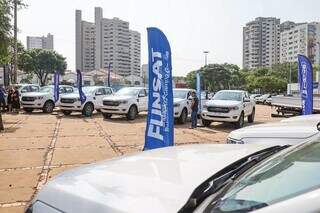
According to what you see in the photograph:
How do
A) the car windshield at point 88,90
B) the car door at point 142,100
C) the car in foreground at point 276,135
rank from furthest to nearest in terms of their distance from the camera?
the car windshield at point 88,90 → the car door at point 142,100 → the car in foreground at point 276,135

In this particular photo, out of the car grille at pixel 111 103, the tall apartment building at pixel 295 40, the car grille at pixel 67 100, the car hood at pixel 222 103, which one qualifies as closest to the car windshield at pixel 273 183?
the car hood at pixel 222 103

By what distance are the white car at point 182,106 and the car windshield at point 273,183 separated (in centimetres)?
1644

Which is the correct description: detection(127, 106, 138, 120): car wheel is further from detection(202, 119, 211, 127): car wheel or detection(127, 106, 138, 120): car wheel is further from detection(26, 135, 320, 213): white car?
detection(26, 135, 320, 213): white car

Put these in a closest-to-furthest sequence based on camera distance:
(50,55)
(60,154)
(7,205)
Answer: (7,205) < (60,154) < (50,55)

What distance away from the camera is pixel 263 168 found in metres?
2.46

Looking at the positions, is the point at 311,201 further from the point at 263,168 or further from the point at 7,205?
the point at 7,205

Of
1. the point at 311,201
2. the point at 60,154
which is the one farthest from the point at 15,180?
the point at 311,201

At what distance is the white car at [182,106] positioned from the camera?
18984 millimetres

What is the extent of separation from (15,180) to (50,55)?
6318 cm

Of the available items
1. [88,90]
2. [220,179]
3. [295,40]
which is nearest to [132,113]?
[88,90]

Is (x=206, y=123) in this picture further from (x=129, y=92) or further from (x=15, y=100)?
(x=15, y=100)

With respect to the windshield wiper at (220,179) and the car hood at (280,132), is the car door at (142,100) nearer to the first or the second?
the car hood at (280,132)

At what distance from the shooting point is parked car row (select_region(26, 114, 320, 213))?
1.92 meters

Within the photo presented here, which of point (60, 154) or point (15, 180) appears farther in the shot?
point (60, 154)
